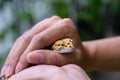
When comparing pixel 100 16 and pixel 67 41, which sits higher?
pixel 67 41

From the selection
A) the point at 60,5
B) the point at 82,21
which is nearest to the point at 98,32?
the point at 82,21

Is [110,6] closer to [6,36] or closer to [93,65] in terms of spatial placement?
[6,36]

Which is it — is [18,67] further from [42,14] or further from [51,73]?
[42,14]

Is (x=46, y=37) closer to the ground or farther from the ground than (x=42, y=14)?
farther from the ground

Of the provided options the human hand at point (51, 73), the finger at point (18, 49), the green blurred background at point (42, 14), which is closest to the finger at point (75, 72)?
the human hand at point (51, 73)

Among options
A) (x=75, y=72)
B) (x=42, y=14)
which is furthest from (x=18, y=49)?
(x=42, y=14)

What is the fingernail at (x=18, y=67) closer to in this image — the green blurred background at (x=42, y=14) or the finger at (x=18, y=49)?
the finger at (x=18, y=49)

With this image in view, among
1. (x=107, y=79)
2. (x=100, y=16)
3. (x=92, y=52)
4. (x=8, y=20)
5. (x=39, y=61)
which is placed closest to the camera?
(x=39, y=61)
